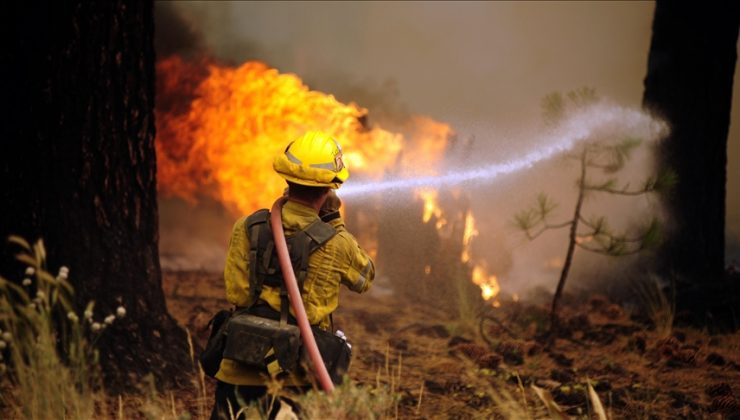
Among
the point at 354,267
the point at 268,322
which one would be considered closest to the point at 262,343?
the point at 268,322

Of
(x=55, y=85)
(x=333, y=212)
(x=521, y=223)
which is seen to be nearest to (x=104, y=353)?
(x=55, y=85)

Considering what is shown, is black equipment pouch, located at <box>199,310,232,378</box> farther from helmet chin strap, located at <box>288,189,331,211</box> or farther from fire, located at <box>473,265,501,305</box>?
fire, located at <box>473,265,501,305</box>

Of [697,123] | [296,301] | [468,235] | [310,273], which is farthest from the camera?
[468,235]

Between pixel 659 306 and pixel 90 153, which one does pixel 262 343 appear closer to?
pixel 90 153

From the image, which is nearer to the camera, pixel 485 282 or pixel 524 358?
pixel 524 358

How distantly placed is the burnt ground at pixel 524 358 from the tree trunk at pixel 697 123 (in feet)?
3.80

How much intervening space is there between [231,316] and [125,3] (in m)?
2.65

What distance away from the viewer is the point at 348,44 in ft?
34.3

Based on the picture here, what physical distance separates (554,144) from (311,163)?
6301mm

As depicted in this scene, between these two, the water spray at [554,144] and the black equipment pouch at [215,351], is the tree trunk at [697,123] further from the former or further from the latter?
the black equipment pouch at [215,351]

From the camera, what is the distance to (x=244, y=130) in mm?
7793

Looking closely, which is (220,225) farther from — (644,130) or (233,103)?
(644,130)

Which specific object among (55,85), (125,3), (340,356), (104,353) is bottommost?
(104,353)

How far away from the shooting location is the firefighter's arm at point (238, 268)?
10.1 ft
